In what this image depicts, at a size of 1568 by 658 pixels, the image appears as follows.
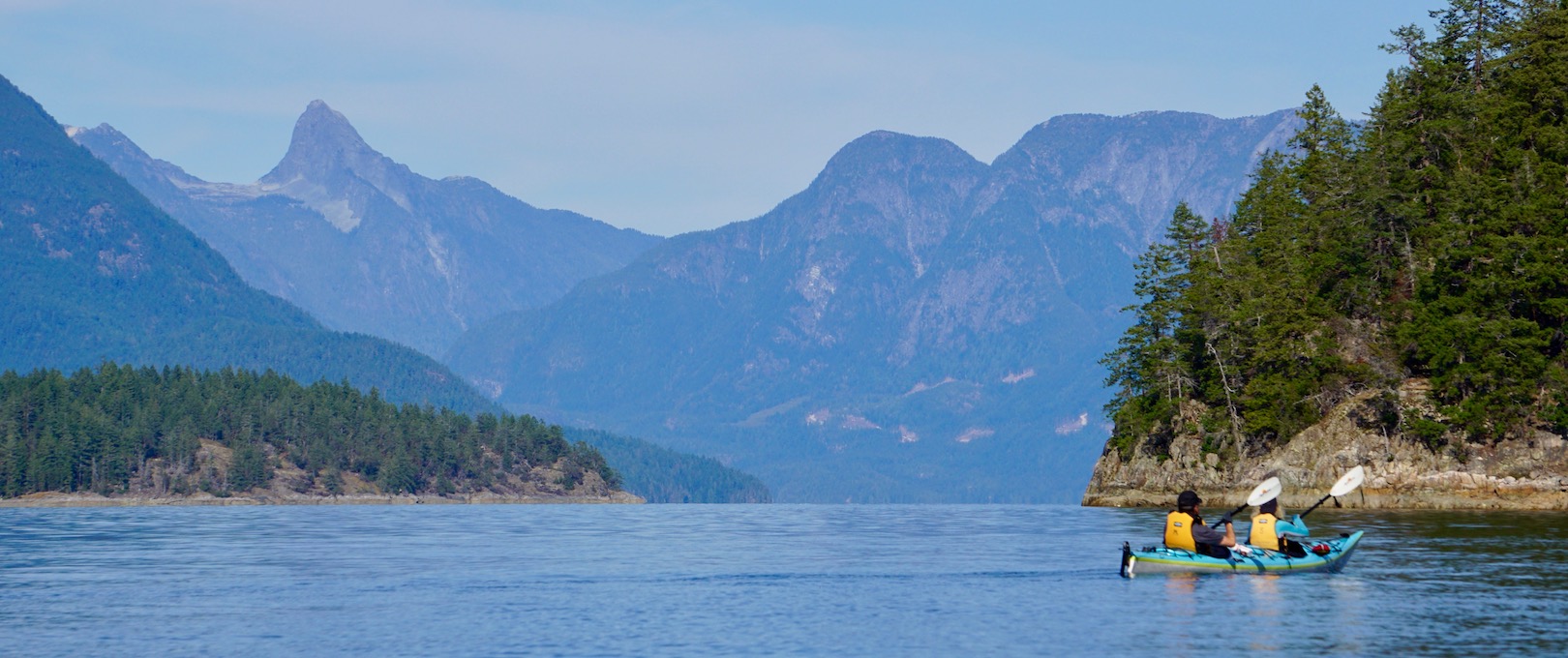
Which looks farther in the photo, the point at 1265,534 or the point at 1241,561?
the point at 1265,534

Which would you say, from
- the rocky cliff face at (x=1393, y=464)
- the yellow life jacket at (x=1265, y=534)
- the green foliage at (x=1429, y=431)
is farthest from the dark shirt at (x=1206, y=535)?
the green foliage at (x=1429, y=431)

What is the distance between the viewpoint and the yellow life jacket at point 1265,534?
71125 mm

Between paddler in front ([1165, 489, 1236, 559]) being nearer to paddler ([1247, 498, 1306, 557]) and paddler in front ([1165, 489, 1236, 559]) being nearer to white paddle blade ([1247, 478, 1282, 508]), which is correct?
paddler ([1247, 498, 1306, 557])

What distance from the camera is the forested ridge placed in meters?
122

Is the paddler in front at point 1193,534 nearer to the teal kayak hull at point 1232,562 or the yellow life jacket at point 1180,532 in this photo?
the yellow life jacket at point 1180,532

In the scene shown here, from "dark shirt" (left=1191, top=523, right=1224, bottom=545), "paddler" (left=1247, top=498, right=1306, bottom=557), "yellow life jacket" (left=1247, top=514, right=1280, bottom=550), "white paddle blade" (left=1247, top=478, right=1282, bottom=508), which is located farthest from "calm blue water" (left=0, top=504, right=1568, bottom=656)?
"white paddle blade" (left=1247, top=478, right=1282, bottom=508)

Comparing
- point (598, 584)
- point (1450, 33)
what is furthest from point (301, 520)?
point (1450, 33)

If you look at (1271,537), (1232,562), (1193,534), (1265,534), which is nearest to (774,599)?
(1193,534)

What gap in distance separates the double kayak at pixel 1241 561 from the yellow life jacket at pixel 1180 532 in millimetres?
440

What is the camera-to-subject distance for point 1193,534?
227 feet

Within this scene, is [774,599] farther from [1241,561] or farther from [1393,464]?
[1393,464]

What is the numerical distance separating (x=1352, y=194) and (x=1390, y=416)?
21.4 m

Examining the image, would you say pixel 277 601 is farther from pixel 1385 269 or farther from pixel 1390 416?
pixel 1385 269

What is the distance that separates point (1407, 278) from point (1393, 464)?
60.9ft
